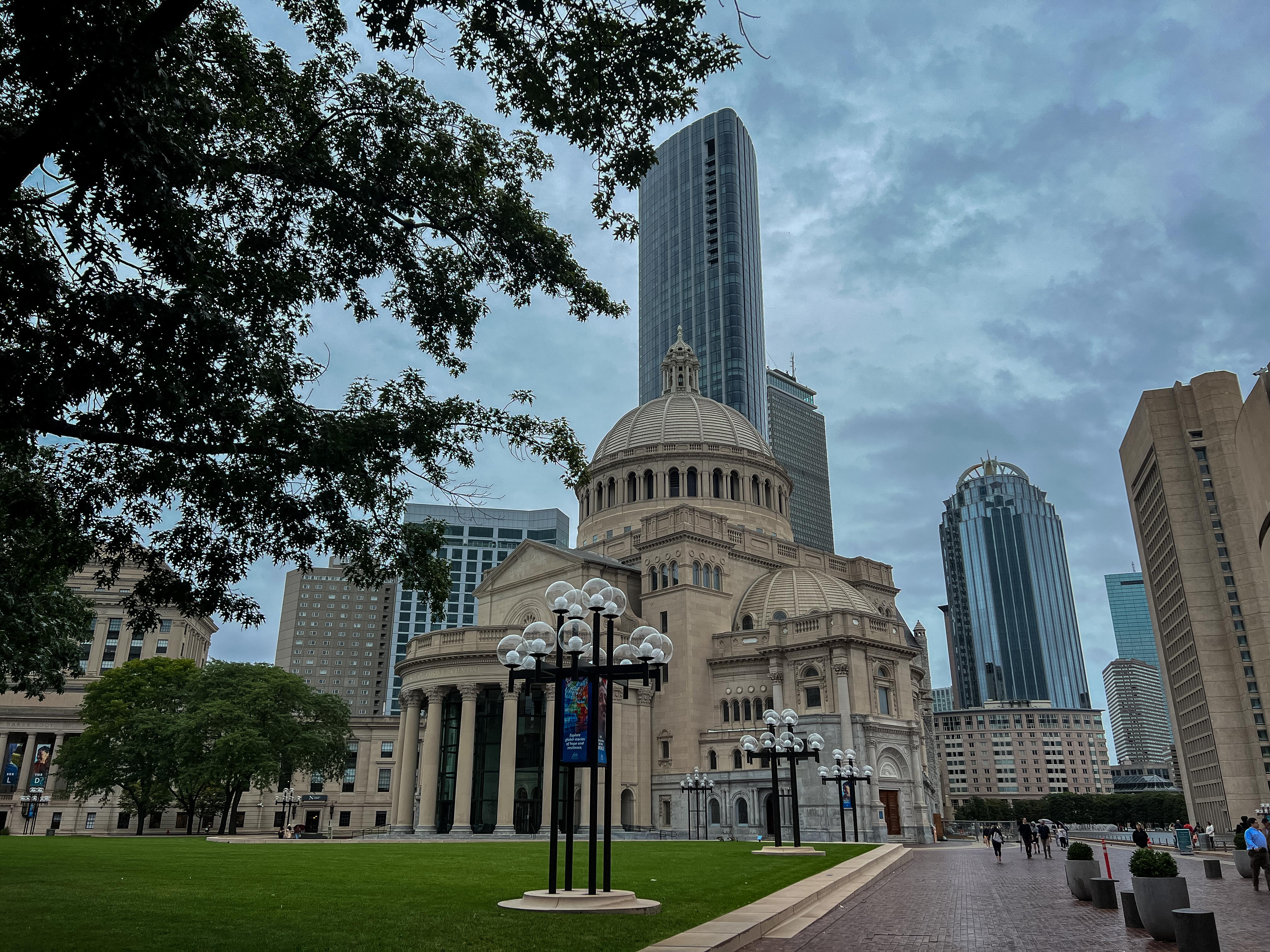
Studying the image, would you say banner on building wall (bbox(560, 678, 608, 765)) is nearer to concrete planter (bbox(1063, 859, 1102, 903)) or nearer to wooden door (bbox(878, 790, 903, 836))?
concrete planter (bbox(1063, 859, 1102, 903))

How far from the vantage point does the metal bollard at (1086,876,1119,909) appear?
18.8 metres

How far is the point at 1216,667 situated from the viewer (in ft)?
330

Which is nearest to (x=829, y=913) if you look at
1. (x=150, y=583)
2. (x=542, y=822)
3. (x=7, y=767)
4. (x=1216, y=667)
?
(x=150, y=583)

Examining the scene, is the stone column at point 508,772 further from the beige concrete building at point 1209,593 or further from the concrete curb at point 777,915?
the beige concrete building at point 1209,593

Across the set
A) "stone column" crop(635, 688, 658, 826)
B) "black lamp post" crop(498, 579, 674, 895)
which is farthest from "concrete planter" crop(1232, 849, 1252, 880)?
"stone column" crop(635, 688, 658, 826)

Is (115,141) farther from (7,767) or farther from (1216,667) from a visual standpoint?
(1216,667)

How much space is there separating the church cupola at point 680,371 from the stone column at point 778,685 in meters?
38.6

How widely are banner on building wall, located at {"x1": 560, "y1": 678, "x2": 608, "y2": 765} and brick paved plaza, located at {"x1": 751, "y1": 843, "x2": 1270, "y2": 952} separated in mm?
5144

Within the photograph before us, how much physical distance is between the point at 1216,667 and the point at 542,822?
7923cm

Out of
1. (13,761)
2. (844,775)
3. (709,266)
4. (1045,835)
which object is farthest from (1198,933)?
(709,266)

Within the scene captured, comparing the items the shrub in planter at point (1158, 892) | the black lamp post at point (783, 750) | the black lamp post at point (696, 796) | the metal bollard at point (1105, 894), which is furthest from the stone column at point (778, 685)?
the shrub in planter at point (1158, 892)

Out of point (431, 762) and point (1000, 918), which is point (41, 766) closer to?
point (431, 762)

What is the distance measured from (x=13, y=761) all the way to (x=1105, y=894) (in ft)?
310

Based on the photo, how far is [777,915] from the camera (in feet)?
52.4
